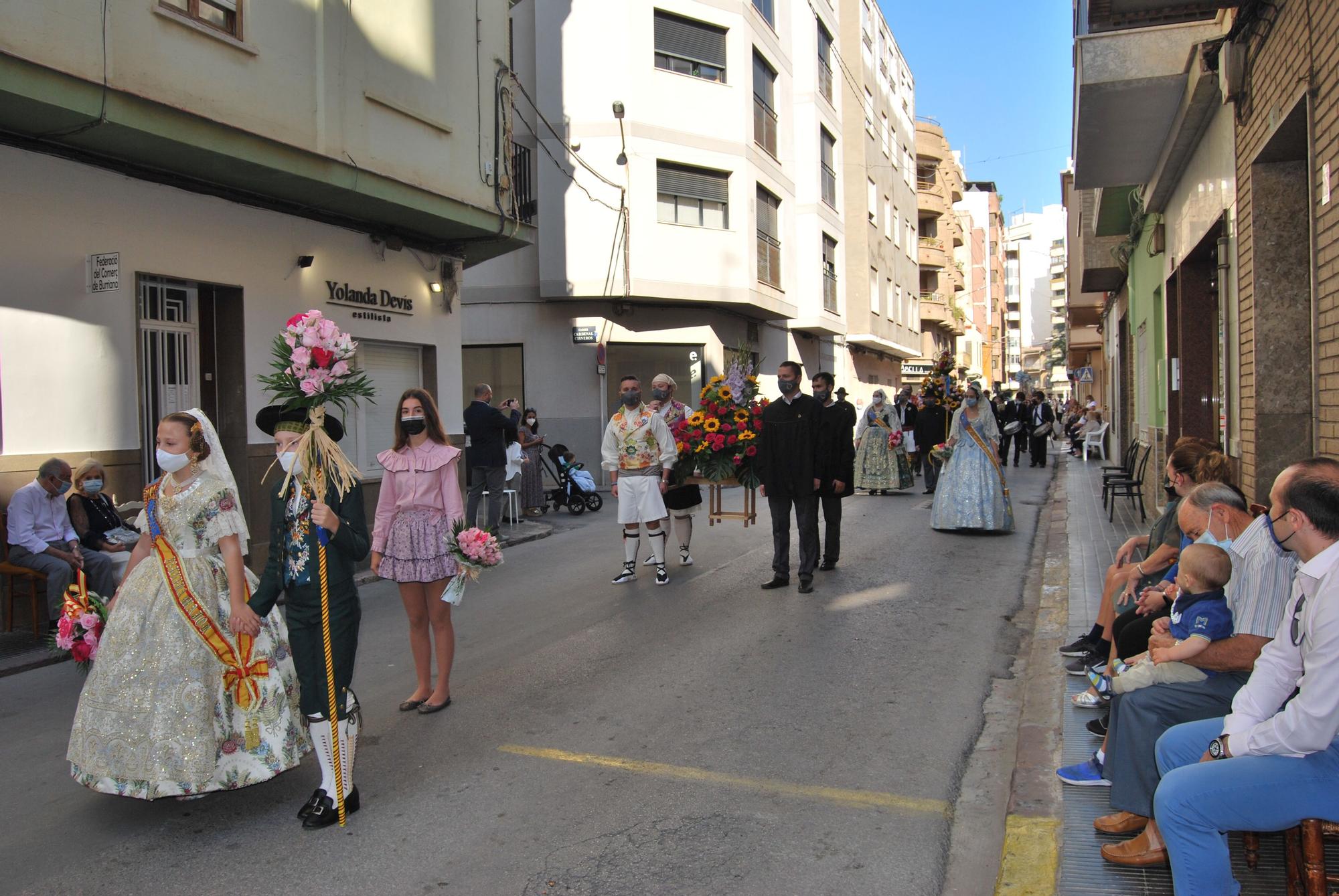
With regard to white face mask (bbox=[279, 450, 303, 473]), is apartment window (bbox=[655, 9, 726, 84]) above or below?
above

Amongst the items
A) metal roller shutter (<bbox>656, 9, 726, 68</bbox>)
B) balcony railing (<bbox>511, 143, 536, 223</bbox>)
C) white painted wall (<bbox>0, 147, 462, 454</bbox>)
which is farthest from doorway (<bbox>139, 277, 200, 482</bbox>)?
metal roller shutter (<bbox>656, 9, 726, 68</bbox>)

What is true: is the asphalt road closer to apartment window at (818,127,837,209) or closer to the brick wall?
the brick wall

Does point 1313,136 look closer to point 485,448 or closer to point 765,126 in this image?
point 485,448

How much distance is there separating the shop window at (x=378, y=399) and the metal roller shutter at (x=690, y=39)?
1153 cm

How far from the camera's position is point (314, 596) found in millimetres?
4355

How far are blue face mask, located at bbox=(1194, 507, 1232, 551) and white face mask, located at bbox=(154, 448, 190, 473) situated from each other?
4513 mm

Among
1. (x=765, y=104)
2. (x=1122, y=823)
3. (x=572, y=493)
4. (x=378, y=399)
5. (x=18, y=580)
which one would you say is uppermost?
(x=765, y=104)

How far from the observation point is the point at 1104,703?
17.3ft

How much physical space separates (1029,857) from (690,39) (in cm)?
2147

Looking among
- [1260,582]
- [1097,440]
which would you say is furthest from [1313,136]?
[1097,440]

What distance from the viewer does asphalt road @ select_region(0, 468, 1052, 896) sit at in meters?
3.78

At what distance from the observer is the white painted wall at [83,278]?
317 inches

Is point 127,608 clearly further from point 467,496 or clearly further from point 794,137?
point 794,137

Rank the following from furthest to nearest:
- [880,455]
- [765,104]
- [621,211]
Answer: [765,104], [621,211], [880,455]
